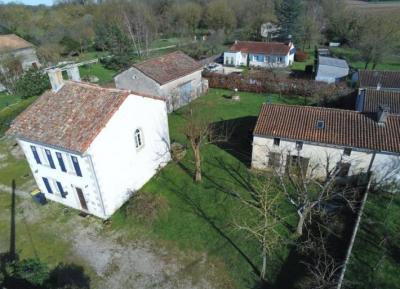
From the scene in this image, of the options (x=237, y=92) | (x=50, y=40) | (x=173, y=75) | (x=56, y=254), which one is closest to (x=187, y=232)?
(x=56, y=254)

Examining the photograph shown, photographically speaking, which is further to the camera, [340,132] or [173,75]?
[173,75]

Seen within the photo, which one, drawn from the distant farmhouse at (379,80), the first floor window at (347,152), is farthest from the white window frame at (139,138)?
the distant farmhouse at (379,80)

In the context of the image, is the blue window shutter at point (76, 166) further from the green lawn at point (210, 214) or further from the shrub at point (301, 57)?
the shrub at point (301, 57)

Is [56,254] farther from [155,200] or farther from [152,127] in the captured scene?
[152,127]

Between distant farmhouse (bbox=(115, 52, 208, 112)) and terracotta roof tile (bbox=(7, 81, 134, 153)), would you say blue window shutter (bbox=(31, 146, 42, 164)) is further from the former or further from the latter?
distant farmhouse (bbox=(115, 52, 208, 112))

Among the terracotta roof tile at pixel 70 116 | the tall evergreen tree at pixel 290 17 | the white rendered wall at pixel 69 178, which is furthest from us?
the tall evergreen tree at pixel 290 17

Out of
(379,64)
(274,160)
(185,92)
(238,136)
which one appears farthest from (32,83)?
(379,64)

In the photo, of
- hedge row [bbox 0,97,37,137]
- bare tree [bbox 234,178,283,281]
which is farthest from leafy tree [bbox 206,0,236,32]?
bare tree [bbox 234,178,283,281]

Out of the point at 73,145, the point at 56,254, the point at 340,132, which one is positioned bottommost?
the point at 56,254
